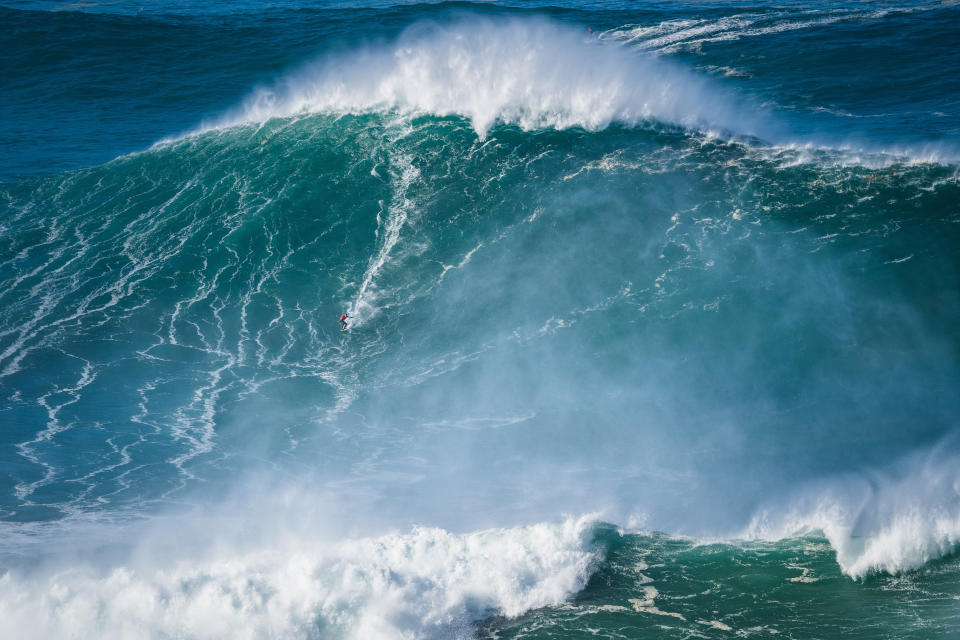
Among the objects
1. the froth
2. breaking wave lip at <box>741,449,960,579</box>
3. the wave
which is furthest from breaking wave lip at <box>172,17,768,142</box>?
breaking wave lip at <box>741,449,960,579</box>

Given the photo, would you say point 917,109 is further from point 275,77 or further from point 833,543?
point 275,77

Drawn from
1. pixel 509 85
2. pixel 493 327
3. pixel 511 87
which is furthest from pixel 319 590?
pixel 509 85

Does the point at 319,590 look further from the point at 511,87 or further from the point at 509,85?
the point at 509,85

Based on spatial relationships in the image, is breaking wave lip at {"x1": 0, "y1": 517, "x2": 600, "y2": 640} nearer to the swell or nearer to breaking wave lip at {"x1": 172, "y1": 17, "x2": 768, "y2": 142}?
the swell

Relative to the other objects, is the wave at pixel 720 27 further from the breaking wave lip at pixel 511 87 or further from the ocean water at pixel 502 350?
the breaking wave lip at pixel 511 87

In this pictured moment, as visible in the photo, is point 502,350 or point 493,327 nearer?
point 502,350

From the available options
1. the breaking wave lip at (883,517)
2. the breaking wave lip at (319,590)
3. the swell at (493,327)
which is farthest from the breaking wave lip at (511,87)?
the breaking wave lip at (319,590)
